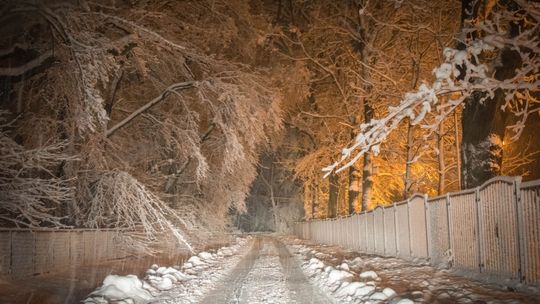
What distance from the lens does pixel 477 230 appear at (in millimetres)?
10648

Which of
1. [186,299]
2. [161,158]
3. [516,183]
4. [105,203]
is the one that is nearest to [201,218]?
[161,158]

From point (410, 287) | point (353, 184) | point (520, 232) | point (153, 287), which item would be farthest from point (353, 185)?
point (520, 232)

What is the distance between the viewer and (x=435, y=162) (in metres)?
25.2

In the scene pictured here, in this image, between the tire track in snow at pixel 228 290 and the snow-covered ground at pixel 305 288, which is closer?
the snow-covered ground at pixel 305 288

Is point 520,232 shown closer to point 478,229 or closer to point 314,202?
point 478,229

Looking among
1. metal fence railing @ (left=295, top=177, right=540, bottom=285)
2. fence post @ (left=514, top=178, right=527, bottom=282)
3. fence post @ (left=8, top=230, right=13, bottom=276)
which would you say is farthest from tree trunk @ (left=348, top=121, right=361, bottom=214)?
fence post @ (left=8, top=230, right=13, bottom=276)

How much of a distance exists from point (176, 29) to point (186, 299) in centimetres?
1043

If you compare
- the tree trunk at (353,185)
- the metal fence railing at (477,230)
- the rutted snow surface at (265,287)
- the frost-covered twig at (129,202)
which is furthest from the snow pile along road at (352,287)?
the tree trunk at (353,185)

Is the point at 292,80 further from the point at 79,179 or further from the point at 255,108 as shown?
the point at 79,179

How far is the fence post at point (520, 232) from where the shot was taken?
864cm

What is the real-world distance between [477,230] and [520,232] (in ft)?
6.38

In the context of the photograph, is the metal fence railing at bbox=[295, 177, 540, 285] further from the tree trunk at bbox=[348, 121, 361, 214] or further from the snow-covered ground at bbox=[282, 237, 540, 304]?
the tree trunk at bbox=[348, 121, 361, 214]

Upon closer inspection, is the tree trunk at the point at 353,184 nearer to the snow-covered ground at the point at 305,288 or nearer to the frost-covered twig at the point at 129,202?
the snow-covered ground at the point at 305,288

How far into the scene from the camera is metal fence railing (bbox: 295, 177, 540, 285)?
8562mm
